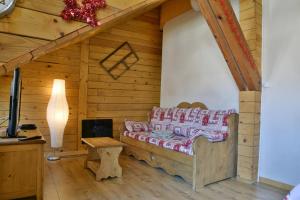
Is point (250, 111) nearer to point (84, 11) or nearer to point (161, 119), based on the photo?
point (161, 119)

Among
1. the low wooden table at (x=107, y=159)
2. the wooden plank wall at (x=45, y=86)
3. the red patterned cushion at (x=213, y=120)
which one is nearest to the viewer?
the low wooden table at (x=107, y=159)

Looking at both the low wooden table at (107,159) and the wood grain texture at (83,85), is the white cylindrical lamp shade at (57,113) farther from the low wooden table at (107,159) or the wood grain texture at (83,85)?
the low wooden table at (107,159)

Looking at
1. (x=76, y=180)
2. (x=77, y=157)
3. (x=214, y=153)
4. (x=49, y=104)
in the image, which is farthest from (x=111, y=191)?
(x=49, y=104)

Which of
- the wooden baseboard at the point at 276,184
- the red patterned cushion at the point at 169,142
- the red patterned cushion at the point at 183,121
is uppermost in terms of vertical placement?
the red patterned cushion at the point at 183,121

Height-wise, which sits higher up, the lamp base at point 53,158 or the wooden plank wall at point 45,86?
the wooden plank wall at point 45,86

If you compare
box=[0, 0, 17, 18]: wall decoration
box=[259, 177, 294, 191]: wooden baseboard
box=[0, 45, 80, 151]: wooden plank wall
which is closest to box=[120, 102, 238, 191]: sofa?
box=[259, 177, 294, 191]: wooden baseboard

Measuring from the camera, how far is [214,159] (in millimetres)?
2852

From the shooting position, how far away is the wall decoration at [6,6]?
1.19m

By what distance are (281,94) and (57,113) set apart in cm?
327

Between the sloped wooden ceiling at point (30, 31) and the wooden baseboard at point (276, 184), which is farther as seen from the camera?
the wooden baseboard at point (276, 184)

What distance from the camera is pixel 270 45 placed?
3004 mm

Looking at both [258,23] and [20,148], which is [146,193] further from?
[258,23]

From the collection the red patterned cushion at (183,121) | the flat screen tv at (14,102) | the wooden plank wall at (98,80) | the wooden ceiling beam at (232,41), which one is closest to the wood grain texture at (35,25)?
the flat screen tv at (14,102)

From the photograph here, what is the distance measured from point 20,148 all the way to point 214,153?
7.17 feet
